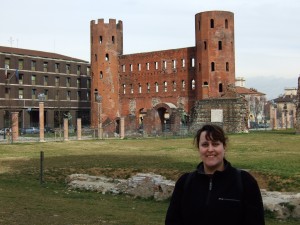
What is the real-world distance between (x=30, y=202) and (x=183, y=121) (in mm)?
46279

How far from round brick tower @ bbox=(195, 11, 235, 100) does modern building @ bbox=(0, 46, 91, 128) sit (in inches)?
819

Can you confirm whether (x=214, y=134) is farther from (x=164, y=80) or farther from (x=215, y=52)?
(x=164, y=80)

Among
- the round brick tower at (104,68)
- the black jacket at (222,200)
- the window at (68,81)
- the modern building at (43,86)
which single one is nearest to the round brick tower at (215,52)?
the round brick tower at (104,68)

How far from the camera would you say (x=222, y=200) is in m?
3.47

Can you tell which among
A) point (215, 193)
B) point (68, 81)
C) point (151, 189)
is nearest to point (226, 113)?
point (68, 81)

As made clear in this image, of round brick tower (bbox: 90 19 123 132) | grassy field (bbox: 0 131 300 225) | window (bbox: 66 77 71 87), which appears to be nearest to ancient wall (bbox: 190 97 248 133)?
round brick tower (bbox: 90 19 123 132)

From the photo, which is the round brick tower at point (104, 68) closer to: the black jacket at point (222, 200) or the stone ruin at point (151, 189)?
the stone ruin at point (151, 189)

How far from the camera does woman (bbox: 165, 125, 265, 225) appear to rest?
348 cm

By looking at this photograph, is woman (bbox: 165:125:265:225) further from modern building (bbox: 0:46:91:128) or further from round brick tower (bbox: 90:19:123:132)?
modern building (bbox: 0:46:91:128)

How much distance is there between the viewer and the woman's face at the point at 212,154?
3598mm

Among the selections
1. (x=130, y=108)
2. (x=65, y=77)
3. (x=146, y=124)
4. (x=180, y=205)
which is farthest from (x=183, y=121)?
(x=180, y=205)

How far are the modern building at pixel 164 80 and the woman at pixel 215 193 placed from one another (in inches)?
1807

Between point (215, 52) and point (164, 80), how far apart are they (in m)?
8.87

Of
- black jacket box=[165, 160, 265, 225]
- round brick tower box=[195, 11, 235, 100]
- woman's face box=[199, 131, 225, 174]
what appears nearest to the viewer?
black jacket box=[165, 160, 265, 225]
